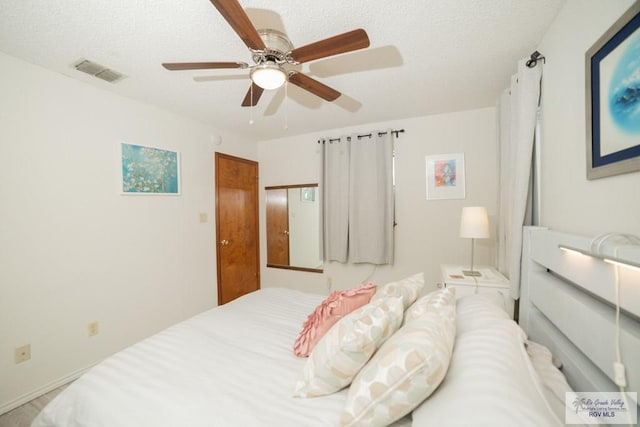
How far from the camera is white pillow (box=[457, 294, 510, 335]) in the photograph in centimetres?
105

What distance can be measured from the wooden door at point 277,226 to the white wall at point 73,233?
4.30ft

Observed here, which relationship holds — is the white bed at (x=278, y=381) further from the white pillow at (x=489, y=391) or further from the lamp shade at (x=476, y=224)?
the lamp shade at (x=476, y=224)

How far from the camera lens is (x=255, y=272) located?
384 cm

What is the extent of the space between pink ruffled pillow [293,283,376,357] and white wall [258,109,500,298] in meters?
1.70

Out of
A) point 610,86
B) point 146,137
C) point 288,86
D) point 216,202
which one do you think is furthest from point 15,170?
point 610,86

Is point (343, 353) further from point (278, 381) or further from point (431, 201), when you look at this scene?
point (431, 201)

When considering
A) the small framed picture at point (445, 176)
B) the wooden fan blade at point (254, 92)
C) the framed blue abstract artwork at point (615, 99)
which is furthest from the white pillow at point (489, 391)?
the small framed picture at point (445, 176)

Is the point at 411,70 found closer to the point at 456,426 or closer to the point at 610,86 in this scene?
the point at 610,86

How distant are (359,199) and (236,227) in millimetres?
1752

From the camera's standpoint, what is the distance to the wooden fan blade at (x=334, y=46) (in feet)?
3.67

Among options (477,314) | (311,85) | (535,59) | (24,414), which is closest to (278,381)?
(477,314)

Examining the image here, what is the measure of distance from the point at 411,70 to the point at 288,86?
3.35ft

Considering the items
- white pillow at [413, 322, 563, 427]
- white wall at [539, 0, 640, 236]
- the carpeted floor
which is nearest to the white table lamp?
white wall at [539, 0, 640, 236]

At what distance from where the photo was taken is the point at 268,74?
4.45 ft
